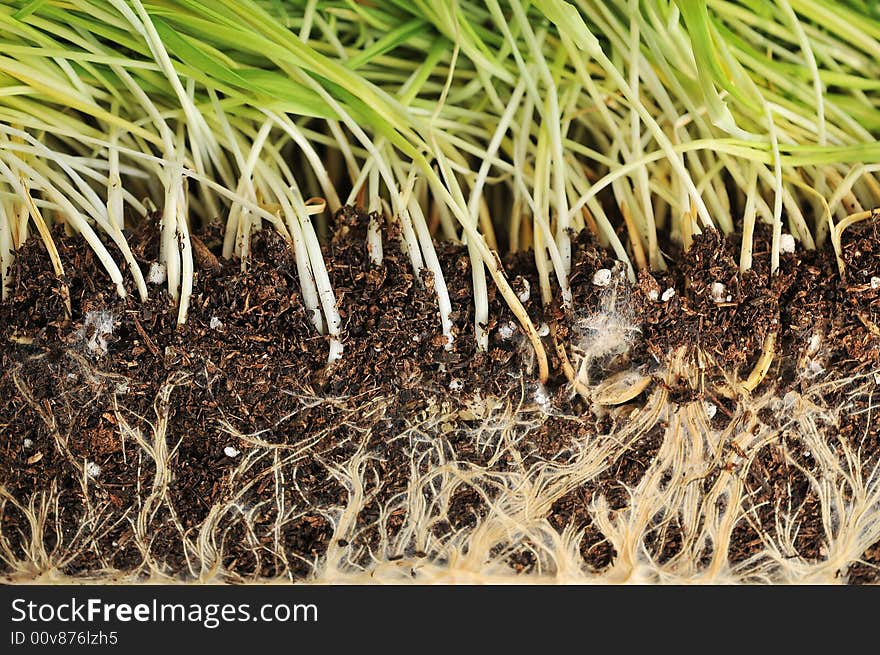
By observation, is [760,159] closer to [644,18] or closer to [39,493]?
[644,18]

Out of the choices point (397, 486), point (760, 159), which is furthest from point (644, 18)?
point (397, 486)

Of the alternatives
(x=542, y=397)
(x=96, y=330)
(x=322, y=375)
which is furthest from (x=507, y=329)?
(x=96, y=330)

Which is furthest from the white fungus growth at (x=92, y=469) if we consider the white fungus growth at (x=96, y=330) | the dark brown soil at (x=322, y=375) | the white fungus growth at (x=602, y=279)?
the white fungus growth at (x=602, y=279)

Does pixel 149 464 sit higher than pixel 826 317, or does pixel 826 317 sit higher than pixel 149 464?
pixel 826 317

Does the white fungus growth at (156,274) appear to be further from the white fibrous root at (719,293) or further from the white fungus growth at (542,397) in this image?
the white fibrous root at (719,293)

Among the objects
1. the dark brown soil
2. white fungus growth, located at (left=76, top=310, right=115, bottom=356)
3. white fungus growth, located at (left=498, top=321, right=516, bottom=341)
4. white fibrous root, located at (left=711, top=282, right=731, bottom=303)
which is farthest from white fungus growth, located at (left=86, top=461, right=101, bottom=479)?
white fibrous root, located at (left=711, top=282, right=731, bottom=303)

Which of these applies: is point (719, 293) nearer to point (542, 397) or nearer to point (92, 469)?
point (542, 397)

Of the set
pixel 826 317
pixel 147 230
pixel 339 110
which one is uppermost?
pixel 339 110
